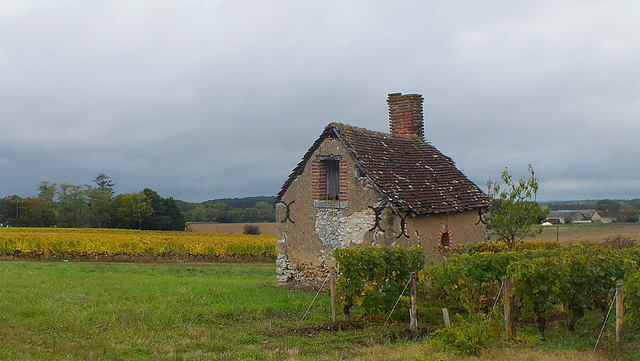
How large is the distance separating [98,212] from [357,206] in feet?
224

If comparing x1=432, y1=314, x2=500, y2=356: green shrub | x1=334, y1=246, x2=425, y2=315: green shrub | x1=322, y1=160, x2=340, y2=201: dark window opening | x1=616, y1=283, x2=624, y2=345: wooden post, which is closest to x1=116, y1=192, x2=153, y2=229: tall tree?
x1=322, y1=160, x2=340, y2=201: dark window opening

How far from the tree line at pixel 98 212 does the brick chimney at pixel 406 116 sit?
56.2 meters

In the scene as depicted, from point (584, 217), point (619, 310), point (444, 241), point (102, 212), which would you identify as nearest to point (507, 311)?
→ point (619, 310)

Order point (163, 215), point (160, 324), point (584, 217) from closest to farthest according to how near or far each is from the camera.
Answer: point (160, 324)
point (163, 215)
point (584, 217)

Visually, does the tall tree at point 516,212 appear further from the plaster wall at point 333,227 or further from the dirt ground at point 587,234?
the dirt ground at point 587,234

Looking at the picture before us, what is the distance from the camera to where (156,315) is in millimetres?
11578

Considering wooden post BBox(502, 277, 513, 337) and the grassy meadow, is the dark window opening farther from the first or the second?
wooden post BBox(502, 277, 513, 337)

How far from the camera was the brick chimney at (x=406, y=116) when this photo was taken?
2202cm

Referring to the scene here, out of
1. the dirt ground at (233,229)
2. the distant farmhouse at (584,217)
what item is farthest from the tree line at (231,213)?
the distant farmhouse at (584,217)

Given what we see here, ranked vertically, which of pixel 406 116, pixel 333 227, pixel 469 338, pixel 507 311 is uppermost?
pixel 406 116

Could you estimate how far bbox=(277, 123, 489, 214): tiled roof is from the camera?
1638 cm

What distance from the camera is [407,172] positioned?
18.2 metres

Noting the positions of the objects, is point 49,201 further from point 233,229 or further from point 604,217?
point 604,217

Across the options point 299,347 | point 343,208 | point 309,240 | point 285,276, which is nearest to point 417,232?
point 343,208
